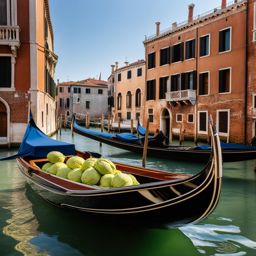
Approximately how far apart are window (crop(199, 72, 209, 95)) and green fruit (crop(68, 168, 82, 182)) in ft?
31.7

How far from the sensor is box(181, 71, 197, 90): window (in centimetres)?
1291

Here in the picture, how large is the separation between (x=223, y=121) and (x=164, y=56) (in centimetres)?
478

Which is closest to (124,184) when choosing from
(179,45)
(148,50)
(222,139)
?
(222,139)

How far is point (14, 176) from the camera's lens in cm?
593

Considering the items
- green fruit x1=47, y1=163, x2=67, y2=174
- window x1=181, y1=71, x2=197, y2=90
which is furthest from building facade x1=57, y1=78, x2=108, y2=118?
green fruit x1=47, y1=163, x2=67, y2=174

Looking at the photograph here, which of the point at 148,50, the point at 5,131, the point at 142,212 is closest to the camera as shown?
the point at 142,212

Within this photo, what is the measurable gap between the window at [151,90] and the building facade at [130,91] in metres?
3.65

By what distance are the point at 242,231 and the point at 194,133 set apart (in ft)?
32.4

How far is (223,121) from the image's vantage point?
1147 centimetres

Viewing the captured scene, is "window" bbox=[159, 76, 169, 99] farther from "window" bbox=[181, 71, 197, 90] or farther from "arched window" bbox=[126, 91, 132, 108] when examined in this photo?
"arched window" bbox=[126, 91, 132, 108]

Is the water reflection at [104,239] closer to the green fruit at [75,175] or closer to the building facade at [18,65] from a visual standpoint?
the green fruit at [75,175]

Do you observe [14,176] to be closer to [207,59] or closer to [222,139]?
[222,139]

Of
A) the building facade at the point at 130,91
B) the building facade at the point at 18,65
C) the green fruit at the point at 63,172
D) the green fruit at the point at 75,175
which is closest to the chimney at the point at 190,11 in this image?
the building facade at the point at 130,91

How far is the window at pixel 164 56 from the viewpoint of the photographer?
14.5 m
